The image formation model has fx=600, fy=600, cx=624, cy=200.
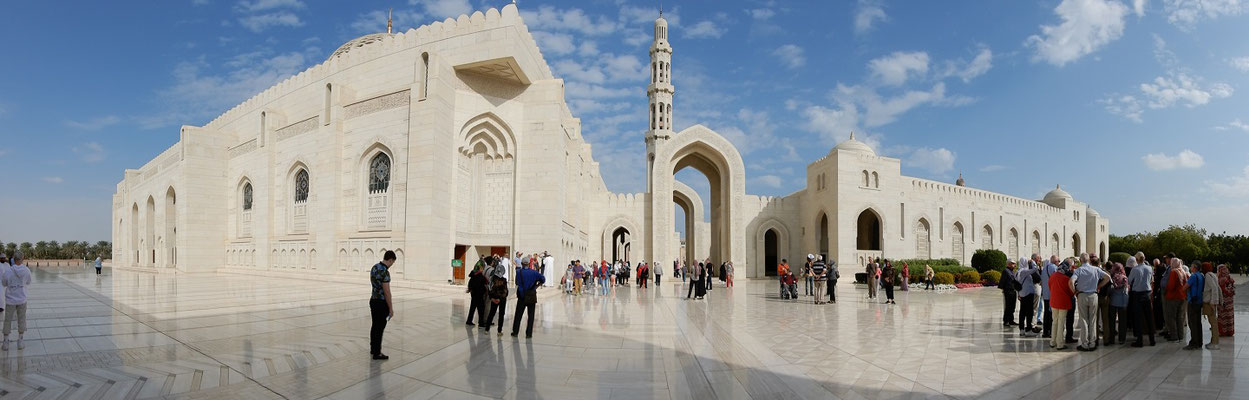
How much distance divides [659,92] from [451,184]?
16664mm

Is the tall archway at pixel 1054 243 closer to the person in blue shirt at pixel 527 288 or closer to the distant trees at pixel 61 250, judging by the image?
the person in blue shirt at pixel 527 288

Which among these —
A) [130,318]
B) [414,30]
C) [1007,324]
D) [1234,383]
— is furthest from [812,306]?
[414,30]

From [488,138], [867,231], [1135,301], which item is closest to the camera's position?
[1135,301]

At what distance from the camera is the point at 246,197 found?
23.8 meters

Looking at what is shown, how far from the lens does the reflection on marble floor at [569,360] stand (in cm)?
492

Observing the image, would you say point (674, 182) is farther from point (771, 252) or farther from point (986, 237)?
point (986, 237)

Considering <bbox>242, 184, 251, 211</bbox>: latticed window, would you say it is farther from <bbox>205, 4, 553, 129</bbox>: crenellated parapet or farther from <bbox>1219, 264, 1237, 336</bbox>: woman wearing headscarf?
<bbox>1219, 264, 1237, 336</bbox>: woman wearing headscarf

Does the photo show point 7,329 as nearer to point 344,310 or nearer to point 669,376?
point 344,310

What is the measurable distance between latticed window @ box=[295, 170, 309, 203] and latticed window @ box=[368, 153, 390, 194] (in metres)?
3.81

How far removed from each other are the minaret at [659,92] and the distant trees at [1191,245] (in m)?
36.8

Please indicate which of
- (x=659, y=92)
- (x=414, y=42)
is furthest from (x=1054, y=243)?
(x=414, y=42)

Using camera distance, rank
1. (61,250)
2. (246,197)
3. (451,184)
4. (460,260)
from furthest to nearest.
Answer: (61,250) < (246,197) < (460,260) < (451,184)

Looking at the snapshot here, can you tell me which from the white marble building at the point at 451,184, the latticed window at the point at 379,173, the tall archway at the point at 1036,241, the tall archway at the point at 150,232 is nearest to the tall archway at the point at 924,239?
the white marble building at the point at 451,184

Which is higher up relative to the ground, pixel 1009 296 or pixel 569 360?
pixel 1009 296
